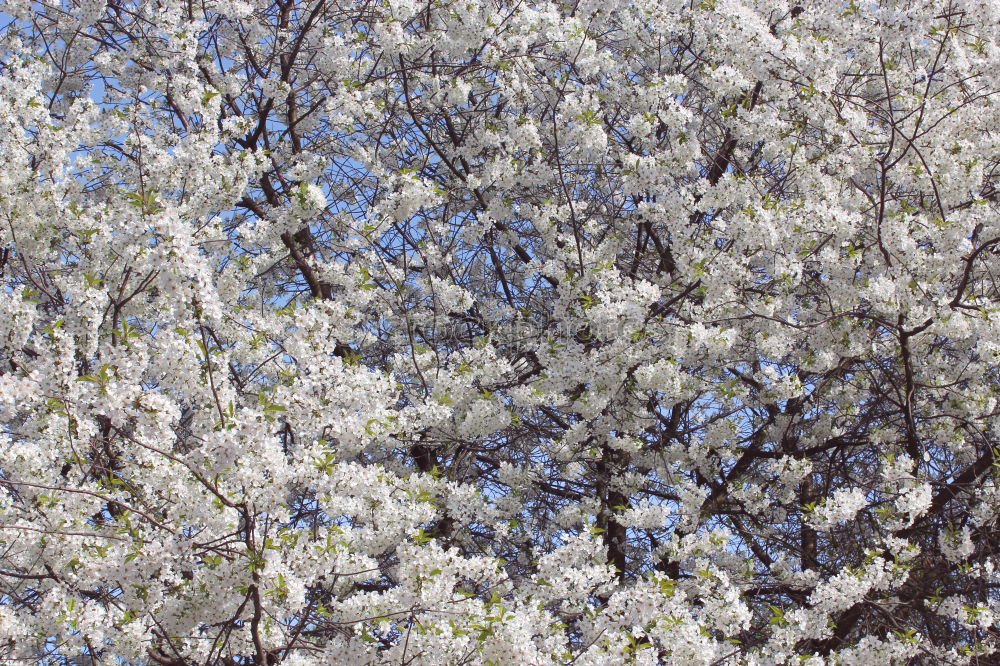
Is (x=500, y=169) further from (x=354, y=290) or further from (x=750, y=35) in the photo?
(x=750, y=35)

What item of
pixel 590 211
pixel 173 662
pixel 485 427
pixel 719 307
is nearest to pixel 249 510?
pixel 173 662

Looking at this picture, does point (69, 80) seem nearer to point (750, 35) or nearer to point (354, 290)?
point (354, 290)

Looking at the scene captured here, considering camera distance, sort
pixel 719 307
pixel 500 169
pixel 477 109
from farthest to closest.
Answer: pixel 477 109 < pixel 500 169 < pixel 719 307

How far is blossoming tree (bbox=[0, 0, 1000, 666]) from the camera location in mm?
4117

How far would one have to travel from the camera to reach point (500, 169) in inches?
261

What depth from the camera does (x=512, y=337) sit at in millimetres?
6855

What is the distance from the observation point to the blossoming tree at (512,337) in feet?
13.5

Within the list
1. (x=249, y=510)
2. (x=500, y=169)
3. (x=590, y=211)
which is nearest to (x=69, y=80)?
(x=500, y=169)

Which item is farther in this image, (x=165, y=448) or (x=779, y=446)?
(x=779, y=446)

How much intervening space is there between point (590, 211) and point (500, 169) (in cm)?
112

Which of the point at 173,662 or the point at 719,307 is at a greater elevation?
the point at 719,307

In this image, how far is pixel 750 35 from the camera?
6078 millimetres

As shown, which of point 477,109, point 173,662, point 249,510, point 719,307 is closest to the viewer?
point 249,510

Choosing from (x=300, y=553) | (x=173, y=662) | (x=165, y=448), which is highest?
(x=165, y=448)
